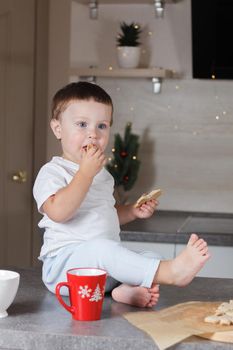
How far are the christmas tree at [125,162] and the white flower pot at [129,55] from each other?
31 centimetres

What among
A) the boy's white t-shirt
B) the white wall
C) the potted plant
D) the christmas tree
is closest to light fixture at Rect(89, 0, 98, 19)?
the white wall

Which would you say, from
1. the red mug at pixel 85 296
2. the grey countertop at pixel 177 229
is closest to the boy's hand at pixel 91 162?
the red mug at pixel 85 296

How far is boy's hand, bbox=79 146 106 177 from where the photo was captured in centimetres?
155

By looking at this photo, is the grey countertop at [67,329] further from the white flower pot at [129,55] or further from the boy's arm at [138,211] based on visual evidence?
the white flower pot at [129,55]

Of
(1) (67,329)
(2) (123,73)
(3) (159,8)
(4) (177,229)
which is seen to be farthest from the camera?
A: (3) (159,8)

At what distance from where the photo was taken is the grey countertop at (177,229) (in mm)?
2887

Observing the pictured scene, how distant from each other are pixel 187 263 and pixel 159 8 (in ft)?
7.71

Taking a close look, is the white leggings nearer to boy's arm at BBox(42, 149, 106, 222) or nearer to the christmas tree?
boy's arm at BBox(42, 149, 106, 222)

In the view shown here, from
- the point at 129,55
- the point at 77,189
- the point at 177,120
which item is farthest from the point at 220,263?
the point at 77,189

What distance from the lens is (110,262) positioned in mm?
1518

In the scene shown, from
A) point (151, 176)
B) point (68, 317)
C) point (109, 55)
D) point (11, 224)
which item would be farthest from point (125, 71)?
point (68, 317)

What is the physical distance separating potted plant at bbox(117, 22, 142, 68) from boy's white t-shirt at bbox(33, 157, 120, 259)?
1.95m

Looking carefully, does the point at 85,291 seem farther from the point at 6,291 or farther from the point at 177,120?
the point at 177,120

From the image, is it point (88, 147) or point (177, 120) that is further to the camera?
point (177, 120)
